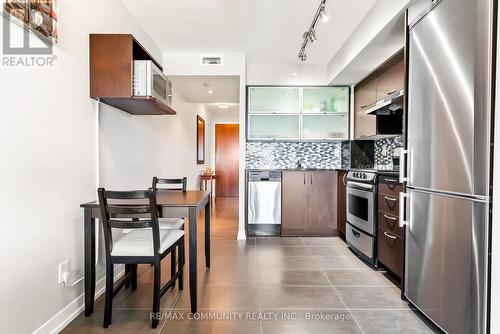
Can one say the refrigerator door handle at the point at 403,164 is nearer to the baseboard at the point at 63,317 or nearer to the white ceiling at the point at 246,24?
the white ceiling at the point at 246,24

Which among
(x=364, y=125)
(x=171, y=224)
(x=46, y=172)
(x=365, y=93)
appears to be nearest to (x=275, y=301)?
(x=171, y=224)

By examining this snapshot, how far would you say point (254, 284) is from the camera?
2.47 m

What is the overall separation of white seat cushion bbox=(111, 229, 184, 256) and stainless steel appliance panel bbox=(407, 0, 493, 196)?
176 centimetres

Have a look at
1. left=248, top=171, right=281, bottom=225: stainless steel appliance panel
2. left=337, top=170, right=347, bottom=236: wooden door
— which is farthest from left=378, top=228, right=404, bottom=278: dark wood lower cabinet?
left=248, top=171, right=281, bottom=225: stainless steel appliance panel

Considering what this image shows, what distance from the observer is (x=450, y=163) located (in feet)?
5.32

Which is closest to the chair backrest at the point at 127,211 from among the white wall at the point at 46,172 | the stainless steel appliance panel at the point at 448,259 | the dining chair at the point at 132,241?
the dining chair at the point at 132,241

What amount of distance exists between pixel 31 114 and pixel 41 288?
1.00m

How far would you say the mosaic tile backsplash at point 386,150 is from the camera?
3.50m

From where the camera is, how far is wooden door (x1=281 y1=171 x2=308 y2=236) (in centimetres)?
400

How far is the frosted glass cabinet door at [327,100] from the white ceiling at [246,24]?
0.59 metres

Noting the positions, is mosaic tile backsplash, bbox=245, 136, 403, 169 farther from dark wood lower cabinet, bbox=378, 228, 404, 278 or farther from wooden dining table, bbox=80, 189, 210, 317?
wooden dining table, bbox=80, 189, 210, 317

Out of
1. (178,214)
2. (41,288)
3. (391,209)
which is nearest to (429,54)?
(391,209)

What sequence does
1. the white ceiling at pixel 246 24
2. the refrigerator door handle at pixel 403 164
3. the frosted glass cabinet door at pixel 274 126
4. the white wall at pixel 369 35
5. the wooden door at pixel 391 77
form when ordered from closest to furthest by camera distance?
the refrigerator door handle at pixel 403 164
the white wall at pixel 369 35
the white ceiling at pixel 246 24
the wooden door at pixel 391 77
the frosted glass cabinet door at pixel 274 126

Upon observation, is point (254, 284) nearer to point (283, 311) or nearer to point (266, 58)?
point (283, 311)
